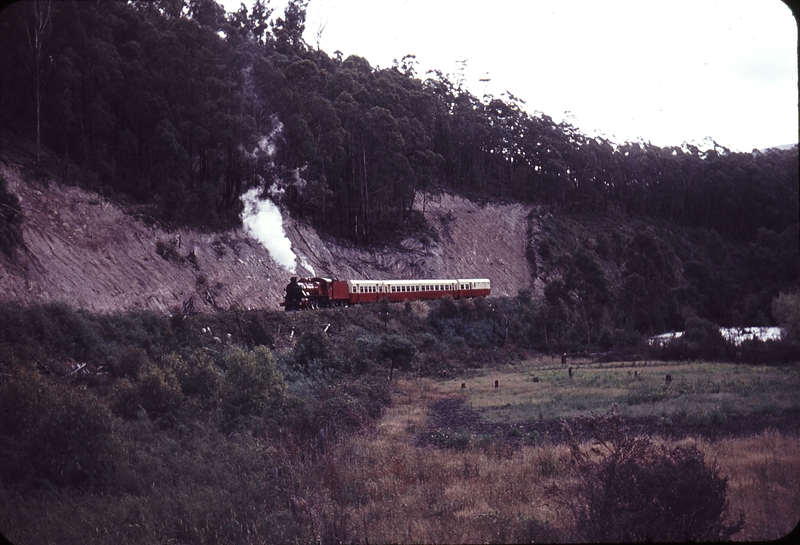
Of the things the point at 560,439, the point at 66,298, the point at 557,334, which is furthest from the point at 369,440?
the point at 557,334

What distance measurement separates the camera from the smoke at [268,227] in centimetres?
3844

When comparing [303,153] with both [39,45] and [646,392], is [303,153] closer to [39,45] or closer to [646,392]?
[39,45]

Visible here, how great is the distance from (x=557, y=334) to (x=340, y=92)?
89.7 feet

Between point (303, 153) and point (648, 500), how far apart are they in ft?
135

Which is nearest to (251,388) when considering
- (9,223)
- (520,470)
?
(520,470)

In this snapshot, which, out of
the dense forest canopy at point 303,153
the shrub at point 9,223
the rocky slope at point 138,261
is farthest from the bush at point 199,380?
the dense forest canopy at point 303,153

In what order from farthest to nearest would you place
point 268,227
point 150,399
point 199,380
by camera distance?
point 268,227 < point 199,380 < point 150,399

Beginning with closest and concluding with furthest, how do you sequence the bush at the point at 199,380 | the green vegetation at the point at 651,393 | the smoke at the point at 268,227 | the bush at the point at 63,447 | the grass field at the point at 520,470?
the grass field at the point at 520,470 → the bush at the point at 63,447 → the green vegetation at the point at 651,393 → the bush at the point at 199,380 → the smoke at the point at 268,227

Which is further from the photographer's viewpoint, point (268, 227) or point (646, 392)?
point (268, 227)

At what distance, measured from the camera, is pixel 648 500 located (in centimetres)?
676

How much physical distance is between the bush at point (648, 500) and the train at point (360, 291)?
2528 cm

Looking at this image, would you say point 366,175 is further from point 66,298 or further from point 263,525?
point 263,525

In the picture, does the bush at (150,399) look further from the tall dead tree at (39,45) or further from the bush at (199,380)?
the tall dead tree at (39,45)

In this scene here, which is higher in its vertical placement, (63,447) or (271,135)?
(271,135)
